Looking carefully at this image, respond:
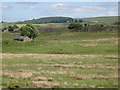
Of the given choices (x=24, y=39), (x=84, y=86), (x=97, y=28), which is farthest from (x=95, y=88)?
(x=97, y=28)

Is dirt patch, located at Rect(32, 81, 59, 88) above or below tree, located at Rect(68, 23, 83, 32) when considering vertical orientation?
below

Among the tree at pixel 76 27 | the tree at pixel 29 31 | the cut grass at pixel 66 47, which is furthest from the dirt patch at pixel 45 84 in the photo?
the tree at pixel 76 27

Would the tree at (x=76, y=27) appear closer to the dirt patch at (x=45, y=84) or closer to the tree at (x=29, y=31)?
the tree at (x=29, y=31)

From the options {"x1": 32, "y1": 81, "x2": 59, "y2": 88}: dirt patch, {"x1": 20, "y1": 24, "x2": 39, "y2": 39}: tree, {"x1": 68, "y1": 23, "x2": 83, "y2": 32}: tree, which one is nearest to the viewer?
{"x1": 32, "y1": 81, "x2": 59, "y2": 88}: dirt patch

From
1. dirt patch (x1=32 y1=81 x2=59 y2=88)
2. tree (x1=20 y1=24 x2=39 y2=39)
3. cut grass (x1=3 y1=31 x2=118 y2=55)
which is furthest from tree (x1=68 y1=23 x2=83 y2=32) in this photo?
dirt patch (x1=32 y1=81 x2=59 y2=88)

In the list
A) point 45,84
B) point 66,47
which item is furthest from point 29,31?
point 45,84

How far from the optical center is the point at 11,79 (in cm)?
1549

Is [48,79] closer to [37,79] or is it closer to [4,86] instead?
[37,79]

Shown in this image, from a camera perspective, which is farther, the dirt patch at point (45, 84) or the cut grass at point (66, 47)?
the cut grass at point (66, 47)

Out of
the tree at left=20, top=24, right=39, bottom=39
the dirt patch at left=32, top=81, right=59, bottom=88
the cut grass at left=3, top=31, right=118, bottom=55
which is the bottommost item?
the cut grass at left=3, top=31, right=118, bottom=55

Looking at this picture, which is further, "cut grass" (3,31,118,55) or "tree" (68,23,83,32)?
"tree" (68,23,83,32)

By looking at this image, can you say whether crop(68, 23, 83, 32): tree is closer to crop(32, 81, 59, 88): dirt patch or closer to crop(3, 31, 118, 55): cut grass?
crop(3, 31, 118, 55): cut grass

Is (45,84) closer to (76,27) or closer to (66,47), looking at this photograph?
(66,47)

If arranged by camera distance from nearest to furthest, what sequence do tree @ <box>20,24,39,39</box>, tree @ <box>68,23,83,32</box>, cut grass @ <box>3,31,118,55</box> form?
cut grass @ <box>3,31,118,55</box> < tree @ <box>20,24,39,39</box> < tree @ <box>68,23,83,32</box>
